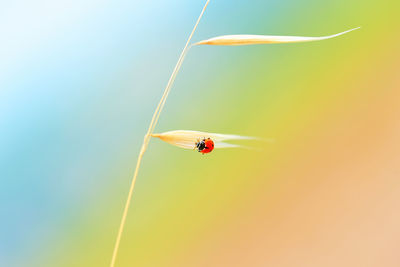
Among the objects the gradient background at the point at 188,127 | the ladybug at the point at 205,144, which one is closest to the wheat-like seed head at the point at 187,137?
the ladybug at the point at 205,144

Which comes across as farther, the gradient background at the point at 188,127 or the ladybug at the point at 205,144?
the gradient background at the point at 188,127

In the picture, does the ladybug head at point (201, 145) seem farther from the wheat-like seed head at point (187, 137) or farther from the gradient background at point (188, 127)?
the gradient background at point (188, 127)

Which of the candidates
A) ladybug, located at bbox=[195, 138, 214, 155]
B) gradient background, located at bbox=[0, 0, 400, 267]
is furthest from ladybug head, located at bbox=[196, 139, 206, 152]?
gradient background, located at bbox=[0, 0, 400, 267]

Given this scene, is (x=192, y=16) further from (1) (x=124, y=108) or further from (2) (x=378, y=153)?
(2) (x=378, y=153)

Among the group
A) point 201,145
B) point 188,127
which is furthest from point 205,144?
point 188,127

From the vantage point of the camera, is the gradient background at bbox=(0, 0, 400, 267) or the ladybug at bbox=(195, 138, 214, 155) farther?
the gradient background at bbox=(0, 0, 400, 267)

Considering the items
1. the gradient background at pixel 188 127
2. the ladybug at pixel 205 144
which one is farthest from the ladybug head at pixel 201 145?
the gradient background at pixel 188 127

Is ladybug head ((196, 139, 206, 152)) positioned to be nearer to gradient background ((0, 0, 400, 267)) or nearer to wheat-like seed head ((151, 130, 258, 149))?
wheat-like seed head ((151, 130, 258, 149))

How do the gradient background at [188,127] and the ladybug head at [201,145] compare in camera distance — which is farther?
the gradient background at [188,127]

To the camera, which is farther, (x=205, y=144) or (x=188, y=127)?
(x=188, y=127)

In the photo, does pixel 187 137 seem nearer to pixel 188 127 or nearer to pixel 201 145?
pixel 201 145
